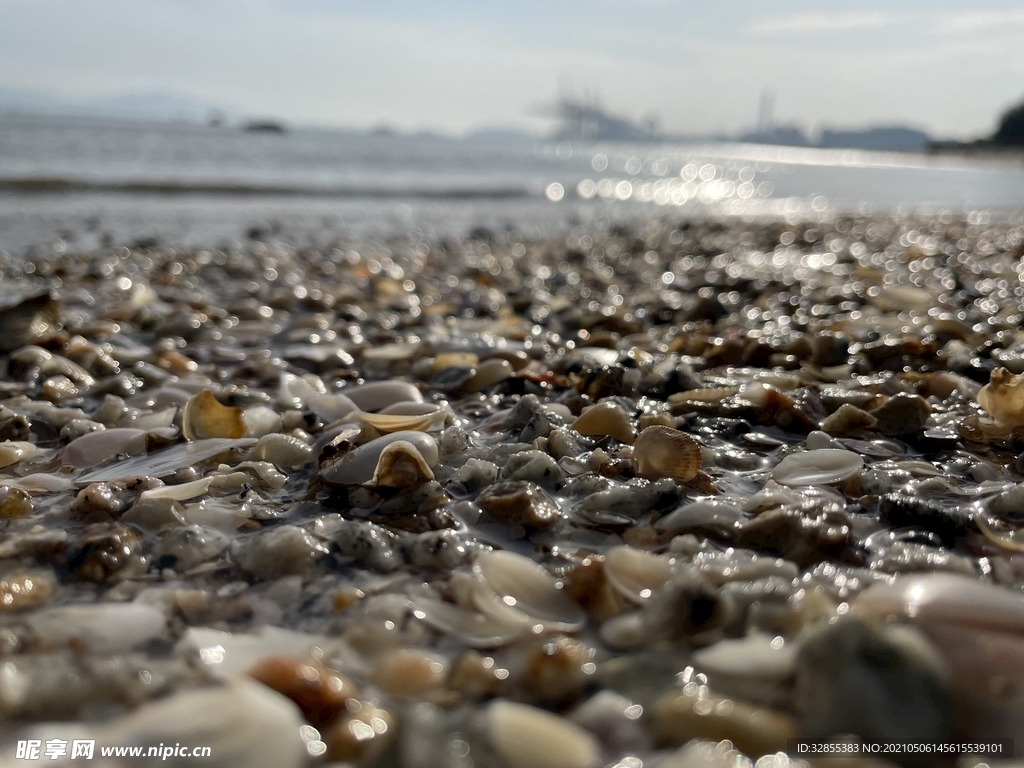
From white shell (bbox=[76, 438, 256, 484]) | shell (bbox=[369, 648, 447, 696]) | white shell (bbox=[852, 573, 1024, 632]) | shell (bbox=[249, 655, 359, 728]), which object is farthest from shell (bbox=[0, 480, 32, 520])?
white shell (bbox=[852, 573, 1024, 632])

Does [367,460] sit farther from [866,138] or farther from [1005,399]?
[866,138]

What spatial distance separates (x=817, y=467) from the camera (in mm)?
1617

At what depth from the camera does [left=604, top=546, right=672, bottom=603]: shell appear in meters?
1.13

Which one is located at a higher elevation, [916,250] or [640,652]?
[916,250]

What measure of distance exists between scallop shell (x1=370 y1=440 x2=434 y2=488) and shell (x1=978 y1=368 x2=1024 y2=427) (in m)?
1.41

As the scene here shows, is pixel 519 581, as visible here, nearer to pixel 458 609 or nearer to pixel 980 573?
pixel 458 609

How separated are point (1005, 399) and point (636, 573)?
123 cm

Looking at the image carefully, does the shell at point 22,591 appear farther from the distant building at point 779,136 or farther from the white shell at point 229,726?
the distant building at point 779,136

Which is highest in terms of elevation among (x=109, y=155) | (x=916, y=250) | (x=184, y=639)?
(x=109, y=155)

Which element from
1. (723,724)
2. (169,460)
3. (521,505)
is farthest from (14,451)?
(723,724)

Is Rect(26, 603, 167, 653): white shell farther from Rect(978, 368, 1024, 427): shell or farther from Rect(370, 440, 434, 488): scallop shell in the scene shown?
Rect(978, 368, 1024, 427): shell

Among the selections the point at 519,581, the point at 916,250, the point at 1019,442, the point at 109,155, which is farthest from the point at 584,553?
the point at 109,155

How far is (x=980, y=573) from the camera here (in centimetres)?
119

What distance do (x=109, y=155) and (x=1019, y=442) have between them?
1668 cm
